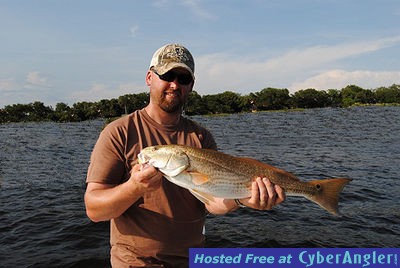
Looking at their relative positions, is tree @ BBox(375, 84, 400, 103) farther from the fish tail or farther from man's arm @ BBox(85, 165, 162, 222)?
man's arm @ BBox(85, 165, 162, 222)

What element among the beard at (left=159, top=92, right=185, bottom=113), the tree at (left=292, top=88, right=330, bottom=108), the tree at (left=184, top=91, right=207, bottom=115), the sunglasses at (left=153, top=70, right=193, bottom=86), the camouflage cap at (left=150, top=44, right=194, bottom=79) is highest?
the tree at (left=292, top=88, right=330, bottom=108)

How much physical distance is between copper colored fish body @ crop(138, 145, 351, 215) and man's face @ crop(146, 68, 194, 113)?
0.65 metres

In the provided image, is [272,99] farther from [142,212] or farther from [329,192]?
[142,212]

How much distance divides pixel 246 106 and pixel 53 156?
113076mm

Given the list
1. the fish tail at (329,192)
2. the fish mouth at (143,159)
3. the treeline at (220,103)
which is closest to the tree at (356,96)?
the treeline at (220,103)

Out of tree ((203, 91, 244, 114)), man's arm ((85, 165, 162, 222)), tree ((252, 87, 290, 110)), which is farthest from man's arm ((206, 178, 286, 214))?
tree ((252, 87, 290, 110))

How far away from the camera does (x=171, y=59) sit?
4391 mm

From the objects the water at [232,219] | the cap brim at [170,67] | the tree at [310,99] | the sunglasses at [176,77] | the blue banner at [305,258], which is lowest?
the water at [232,219]

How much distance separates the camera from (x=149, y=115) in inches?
178

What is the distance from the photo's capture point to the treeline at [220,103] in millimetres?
109688

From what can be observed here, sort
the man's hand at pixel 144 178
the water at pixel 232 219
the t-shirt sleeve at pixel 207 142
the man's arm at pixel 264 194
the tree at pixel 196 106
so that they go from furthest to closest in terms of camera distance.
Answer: the tree at pixel 196 106
the water at pixel 232 219
the t-shirt sleeve at pixel 207 142
the man's arm at pixel 264 194
the man's hand at pixel 144 178

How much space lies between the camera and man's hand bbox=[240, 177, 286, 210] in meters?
4.09

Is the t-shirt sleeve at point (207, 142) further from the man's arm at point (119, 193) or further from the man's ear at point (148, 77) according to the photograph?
the man's arm at point (119, 193)

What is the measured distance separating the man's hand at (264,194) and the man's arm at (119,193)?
3.68ft
